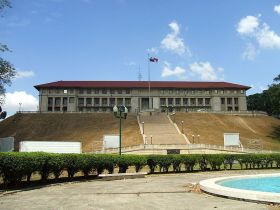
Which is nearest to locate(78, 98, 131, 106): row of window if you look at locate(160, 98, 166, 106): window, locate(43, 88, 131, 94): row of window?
locate(43, 88, 131, 94): row of window

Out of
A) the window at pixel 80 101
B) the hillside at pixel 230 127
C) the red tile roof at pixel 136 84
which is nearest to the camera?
the hillside at pixel 230 127

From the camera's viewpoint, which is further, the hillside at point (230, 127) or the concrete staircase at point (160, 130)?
the hillside at point (230, 127)

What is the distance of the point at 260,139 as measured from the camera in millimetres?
85188

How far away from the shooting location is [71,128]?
95.5 meters

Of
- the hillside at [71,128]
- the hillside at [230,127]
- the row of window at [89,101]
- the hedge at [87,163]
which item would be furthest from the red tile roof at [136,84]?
the hedge at [87,163]

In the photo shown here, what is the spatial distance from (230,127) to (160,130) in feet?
67.5

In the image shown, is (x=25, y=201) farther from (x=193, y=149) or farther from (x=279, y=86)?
(x=279, y=86)

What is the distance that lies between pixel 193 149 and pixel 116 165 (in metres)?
39.9

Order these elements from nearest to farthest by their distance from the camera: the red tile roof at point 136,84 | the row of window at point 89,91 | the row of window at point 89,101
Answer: the row of window at point 89,101 → the row of window at point 89,91 → the red tile roof at point 136,84

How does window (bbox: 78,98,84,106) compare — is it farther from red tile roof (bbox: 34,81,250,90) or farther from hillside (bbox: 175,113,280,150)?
hillside (bbox: 175,113,280,150)

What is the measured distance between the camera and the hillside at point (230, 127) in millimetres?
82119

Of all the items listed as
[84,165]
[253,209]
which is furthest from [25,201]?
[84,165]

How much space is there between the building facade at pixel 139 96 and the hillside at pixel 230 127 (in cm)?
2625

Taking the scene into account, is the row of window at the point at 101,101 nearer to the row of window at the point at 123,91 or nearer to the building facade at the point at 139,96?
the building facade at the point at 139,96
